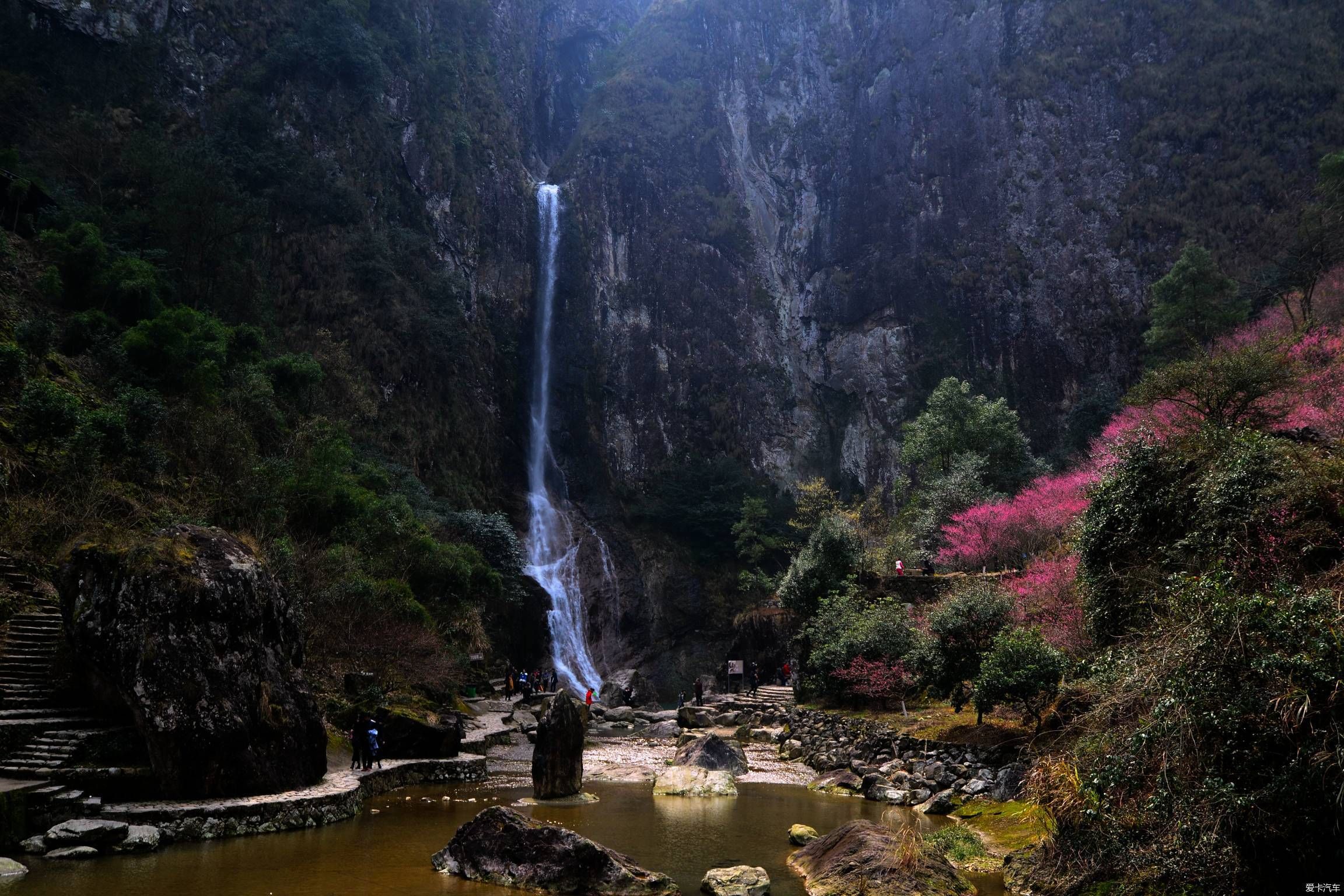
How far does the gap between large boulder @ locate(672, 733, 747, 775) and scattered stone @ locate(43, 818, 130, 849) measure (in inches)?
393

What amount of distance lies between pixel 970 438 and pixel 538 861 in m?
32.5

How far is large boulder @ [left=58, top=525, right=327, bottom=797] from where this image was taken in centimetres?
1133

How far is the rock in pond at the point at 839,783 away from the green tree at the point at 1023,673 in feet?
11.0

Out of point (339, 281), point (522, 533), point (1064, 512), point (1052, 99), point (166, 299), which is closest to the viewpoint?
point (1064, 512)

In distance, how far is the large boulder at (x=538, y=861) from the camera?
8.87 metres

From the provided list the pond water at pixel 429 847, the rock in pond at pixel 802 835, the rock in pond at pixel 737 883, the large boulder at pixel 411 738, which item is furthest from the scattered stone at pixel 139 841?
the rock in pond at pixel 802 835

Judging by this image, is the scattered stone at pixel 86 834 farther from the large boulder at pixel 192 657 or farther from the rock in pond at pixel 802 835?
the rock in pond at pixel 802 835

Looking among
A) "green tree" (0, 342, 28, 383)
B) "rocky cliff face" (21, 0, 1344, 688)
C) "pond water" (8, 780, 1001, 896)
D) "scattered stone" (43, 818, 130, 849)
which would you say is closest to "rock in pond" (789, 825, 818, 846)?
"pond water" (8, 780, 1001, 896)

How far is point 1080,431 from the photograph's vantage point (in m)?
42.0

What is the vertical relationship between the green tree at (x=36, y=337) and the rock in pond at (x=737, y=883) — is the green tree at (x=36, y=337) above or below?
above

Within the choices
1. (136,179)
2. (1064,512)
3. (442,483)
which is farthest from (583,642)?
(136,179)

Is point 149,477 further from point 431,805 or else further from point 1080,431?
point 1080,431

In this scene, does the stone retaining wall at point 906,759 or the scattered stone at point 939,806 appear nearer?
the scattered stone at point 939,806

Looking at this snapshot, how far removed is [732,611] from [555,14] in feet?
172
